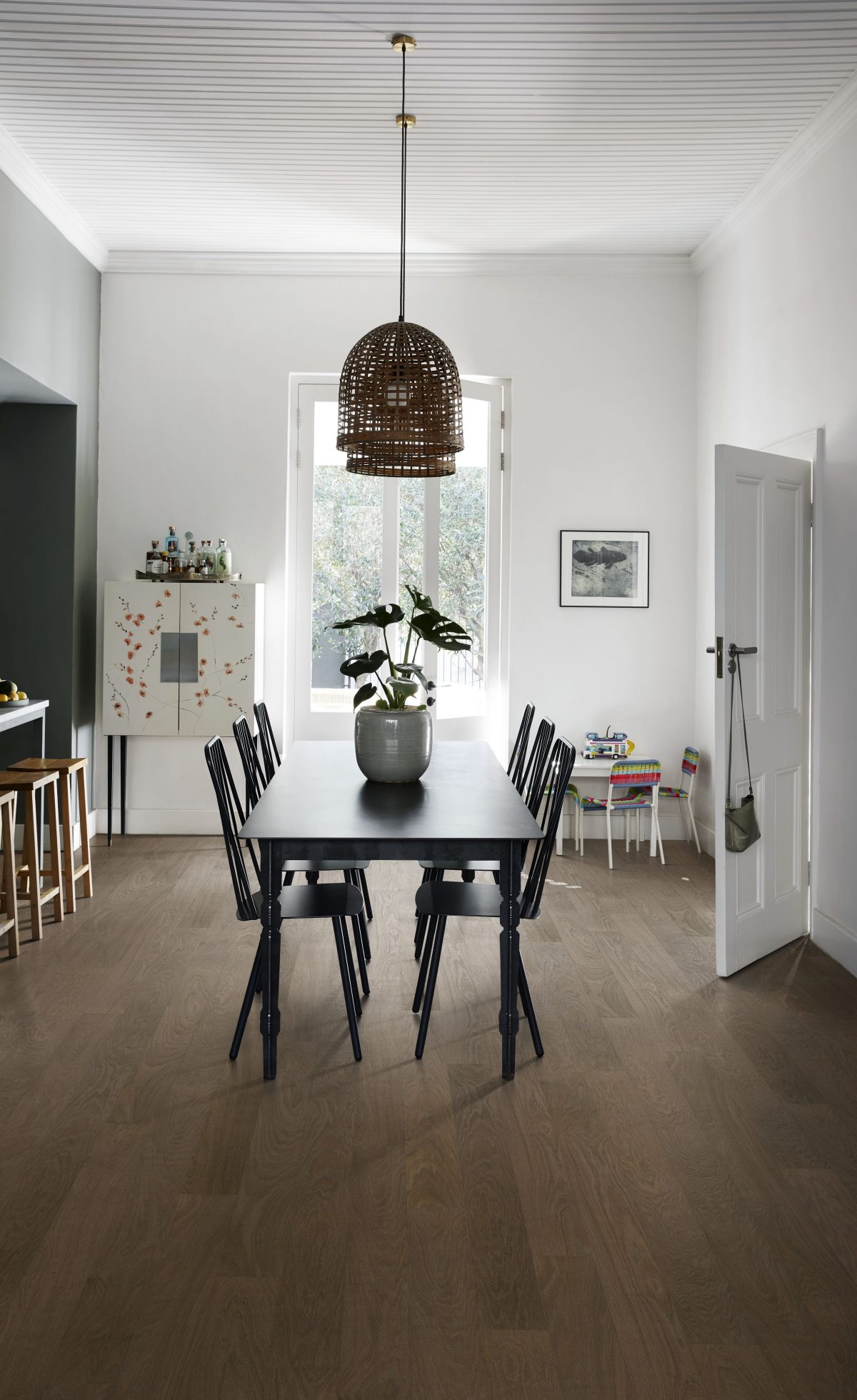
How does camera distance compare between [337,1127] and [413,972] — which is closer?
[337,1127]

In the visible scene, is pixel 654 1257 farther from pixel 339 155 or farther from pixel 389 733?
pixel 339 155

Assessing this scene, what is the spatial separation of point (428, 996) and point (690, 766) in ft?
10.6

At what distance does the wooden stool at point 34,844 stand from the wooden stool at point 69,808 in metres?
0.06

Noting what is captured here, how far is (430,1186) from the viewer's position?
7.94 ft

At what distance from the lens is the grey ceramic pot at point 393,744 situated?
3.52m

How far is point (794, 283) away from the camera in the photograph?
451 cm

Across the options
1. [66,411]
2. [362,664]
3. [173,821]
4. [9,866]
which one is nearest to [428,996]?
[362,664]

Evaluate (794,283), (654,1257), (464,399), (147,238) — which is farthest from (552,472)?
(654,1257)

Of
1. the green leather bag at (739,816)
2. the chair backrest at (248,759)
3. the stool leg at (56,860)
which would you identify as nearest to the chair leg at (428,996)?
the chair backrest at (248,759)

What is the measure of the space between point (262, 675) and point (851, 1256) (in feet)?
15.0

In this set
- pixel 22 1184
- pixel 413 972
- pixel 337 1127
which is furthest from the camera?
pixel 413 972

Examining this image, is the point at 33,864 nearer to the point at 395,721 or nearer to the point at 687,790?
the point at 395,721

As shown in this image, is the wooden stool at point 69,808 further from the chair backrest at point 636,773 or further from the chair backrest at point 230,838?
the chair backrest at point 636,773

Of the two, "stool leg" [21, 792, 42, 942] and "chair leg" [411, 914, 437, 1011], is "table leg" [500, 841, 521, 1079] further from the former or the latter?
"stool leg" [21, 792, 42, 942]
